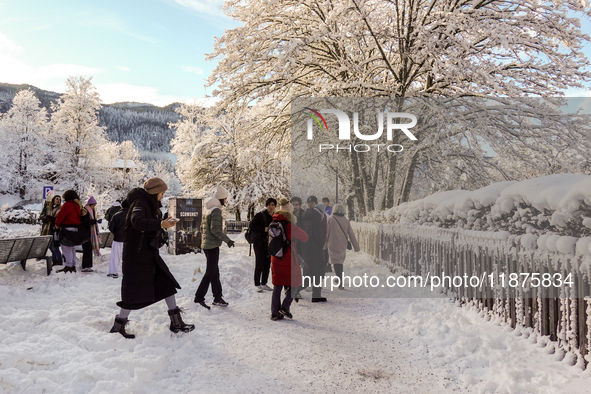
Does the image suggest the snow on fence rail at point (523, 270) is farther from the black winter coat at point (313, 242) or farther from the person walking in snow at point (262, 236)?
the person walking in snow at point (262, 236)

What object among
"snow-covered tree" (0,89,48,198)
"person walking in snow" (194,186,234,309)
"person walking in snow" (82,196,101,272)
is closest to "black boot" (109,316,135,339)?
"person walking in snow" (194,186,234,309)

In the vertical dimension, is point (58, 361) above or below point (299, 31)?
below

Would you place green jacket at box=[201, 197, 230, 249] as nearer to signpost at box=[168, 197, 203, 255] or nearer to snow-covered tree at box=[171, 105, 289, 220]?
signpost at box=[168, 197, 203, 255]

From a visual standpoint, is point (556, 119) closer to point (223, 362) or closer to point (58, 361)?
point (223, 362)

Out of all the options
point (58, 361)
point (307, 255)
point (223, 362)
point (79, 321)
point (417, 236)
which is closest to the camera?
point (58, 361)

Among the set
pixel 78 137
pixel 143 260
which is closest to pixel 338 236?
pixel 143 260

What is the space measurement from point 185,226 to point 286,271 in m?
8.30

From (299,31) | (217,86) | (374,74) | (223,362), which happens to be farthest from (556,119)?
(223,362)

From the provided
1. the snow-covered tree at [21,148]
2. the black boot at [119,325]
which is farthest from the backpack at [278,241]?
the snow-covered tree at [21,148]

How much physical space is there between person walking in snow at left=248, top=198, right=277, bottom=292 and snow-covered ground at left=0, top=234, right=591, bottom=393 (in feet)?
5.22

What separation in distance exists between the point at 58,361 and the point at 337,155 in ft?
41.5

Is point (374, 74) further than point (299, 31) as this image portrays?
Yes

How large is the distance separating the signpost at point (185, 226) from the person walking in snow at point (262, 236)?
570 centimetres

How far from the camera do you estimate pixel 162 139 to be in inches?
7205
